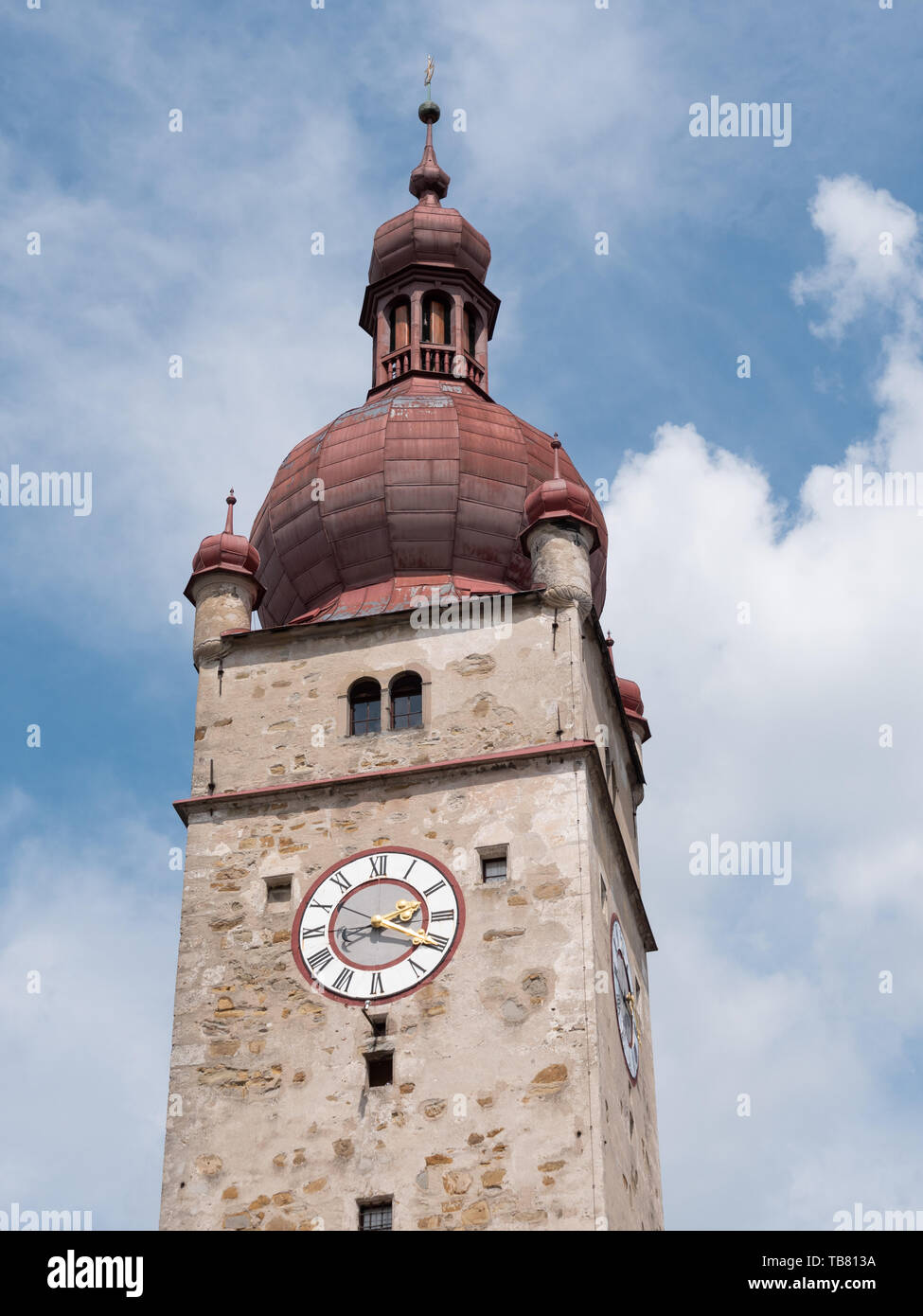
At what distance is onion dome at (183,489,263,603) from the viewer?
94.8ft

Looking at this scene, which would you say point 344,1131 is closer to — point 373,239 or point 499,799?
point 499,799

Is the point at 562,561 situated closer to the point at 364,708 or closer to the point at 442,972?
the point at 364,708

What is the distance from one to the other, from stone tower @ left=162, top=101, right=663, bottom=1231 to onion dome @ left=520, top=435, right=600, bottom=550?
37mm

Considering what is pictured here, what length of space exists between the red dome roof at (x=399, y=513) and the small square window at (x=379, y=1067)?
20.9ft

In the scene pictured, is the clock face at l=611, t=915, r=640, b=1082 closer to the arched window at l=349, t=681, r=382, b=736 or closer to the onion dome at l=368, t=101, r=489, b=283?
the arched window at l=349, t=681, r=382, b=736

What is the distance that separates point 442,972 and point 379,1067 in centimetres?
120

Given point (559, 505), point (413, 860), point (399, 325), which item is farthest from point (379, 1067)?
point (399, 325)

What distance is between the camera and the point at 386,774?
26078mm

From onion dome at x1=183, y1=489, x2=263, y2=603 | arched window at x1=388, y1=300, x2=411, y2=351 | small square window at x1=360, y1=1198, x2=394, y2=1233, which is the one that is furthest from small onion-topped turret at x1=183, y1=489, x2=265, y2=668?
small square window at x1=360, y1=1198, x2=394, y2=1233

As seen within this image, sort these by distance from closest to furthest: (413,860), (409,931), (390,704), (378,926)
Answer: (409,931)
(378,926)
(413,860)
(390,704)

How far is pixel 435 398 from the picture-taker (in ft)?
101

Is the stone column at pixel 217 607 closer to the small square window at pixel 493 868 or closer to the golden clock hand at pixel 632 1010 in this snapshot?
the small square window at pixel 493 868

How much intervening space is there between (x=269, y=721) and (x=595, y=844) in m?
4.16
